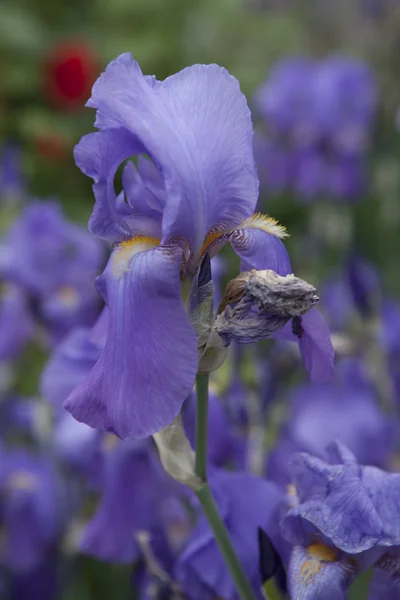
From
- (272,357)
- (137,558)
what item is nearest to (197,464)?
(137,558)

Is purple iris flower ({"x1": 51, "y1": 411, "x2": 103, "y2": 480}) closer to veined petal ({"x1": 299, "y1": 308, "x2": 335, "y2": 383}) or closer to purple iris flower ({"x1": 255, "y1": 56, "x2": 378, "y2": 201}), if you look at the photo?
veined petal ({"x1": 299, "y1": 308, "x2": 335, "y2": 383})

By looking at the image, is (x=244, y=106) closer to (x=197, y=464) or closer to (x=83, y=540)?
(x=197, y=464)

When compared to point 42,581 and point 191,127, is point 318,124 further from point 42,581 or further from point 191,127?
point 191,127

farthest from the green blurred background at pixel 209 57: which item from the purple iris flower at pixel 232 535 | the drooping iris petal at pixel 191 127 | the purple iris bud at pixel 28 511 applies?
the drooping iris petal at pixel 191 127

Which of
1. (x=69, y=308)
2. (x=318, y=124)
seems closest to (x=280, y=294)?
(x=69, y=308)

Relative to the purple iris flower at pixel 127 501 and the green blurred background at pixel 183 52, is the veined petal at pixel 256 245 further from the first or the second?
the green blurred background at pixel 183 52
